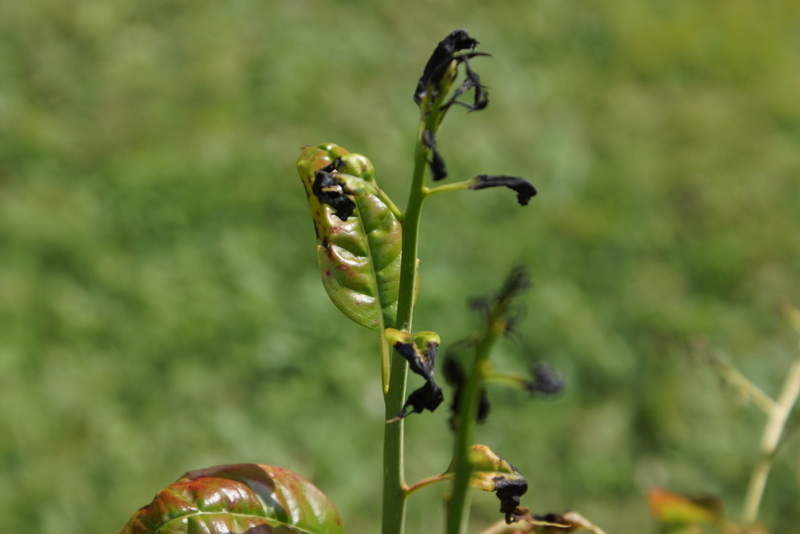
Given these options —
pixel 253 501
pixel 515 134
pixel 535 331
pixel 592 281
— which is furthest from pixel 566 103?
pixel 253 501

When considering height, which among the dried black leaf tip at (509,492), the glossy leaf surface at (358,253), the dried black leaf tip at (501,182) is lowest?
→ the dried black leaf tip at (509,492)

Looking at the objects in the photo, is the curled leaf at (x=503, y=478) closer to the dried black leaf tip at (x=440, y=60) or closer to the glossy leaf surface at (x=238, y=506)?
the glossy leaf surface at (x=238, y=506)

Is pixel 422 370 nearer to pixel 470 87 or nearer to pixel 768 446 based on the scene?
pixel 470 87

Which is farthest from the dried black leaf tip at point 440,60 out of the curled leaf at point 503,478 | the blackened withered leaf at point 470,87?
the curled leaf at point 503,478

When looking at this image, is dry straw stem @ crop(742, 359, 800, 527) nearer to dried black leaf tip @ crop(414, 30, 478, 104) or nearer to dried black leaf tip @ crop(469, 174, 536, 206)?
dried black leaf tip @ crop(469, 174, 536, 206)

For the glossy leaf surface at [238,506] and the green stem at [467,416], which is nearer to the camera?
the green stem at [467,416]

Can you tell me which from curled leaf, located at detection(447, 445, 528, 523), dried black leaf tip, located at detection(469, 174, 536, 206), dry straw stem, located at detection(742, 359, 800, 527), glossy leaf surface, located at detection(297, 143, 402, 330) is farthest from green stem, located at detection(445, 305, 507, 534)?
dry straw stem, located at detection(742, 359, 800, 527)

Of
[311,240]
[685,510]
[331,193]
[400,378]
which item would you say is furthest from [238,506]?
[311,240]

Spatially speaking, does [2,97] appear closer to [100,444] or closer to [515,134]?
[100,444]
